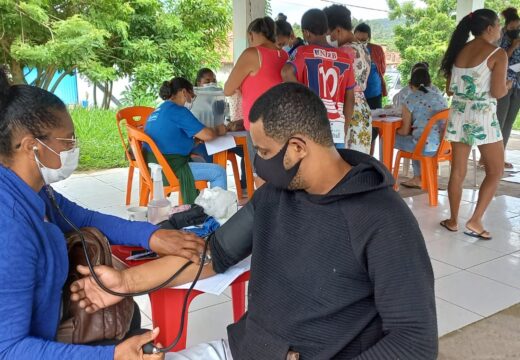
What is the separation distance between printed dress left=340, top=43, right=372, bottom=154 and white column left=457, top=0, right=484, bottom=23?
3.51 meters

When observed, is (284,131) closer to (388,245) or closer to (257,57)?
(388,245)

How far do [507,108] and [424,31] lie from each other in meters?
8.03

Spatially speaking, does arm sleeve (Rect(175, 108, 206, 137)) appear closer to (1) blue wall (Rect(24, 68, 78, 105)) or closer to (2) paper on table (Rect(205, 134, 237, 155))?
(2) paper on table (Rect(205, 134, 237, 155))

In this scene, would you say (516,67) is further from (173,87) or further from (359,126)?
(173,87)

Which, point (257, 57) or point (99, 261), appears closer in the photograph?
point (99, 261)

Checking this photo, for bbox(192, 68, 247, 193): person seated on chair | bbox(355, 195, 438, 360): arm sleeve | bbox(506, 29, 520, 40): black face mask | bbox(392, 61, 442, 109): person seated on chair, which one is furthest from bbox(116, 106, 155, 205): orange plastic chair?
bbox(506, 29, 520, 40): black face mask

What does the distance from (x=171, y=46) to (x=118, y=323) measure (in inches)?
299

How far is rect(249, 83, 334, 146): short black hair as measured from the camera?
108 cm

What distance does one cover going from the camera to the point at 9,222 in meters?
0.97

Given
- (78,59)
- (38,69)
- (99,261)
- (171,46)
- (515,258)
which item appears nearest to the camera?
(99,261)

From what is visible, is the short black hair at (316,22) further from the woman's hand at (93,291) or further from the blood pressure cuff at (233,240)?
the woman's hand at (93,291)

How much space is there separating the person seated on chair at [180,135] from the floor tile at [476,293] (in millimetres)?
1596

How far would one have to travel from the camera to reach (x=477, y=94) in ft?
10.9

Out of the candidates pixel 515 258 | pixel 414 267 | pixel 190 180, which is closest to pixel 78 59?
pixel 190 180
